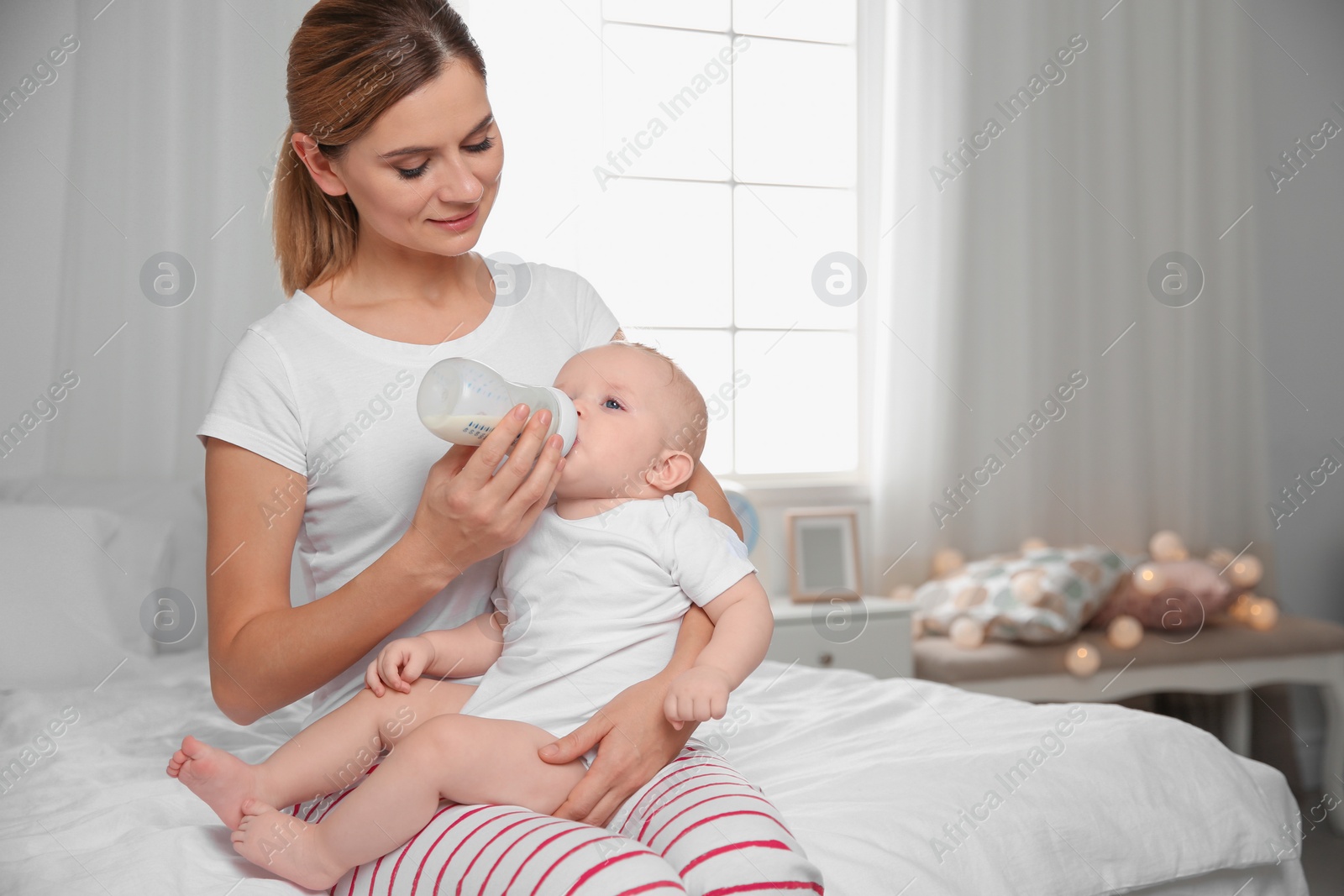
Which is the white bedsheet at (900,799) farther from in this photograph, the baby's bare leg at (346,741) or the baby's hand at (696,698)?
the baby's hand at (696,698)

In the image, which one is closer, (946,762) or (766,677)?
(946,762)

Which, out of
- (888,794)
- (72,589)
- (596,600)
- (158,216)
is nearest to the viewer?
(596,600)

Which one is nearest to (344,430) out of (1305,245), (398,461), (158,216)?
(398,461)

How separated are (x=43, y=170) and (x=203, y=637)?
0.92 m

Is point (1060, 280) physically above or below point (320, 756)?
above

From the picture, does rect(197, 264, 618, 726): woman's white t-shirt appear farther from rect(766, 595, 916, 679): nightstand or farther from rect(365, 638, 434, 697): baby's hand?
rect(766, 595, 916, 679): nightstand

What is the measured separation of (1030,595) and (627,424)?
76.5 inches

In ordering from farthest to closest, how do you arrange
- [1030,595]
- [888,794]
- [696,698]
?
[1030,595], [888,794], [696,698]

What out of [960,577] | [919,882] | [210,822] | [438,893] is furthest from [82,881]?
[960,577]

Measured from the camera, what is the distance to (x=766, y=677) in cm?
151

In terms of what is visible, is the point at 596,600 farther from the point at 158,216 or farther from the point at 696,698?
the point at 158,216

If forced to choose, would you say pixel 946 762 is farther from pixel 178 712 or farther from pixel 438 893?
pixel 178 712

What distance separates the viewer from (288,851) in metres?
0.76

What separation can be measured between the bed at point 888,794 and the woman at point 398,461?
0.46ft
